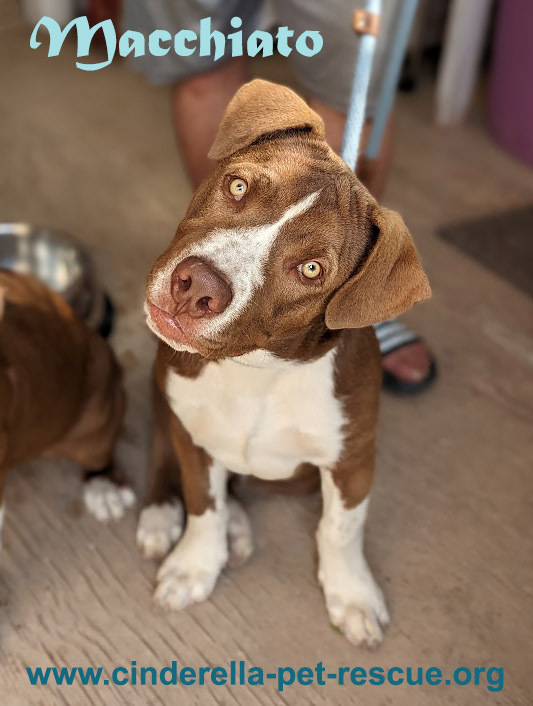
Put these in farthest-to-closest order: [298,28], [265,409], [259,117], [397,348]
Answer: [397,348]
[298,28]
[265,409]
[259,117]

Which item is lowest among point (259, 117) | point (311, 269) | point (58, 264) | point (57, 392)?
point (58, 264)

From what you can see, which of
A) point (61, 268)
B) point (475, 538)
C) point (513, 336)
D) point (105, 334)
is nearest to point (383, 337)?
point (513, 336)

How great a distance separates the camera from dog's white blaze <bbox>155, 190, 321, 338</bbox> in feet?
4.26

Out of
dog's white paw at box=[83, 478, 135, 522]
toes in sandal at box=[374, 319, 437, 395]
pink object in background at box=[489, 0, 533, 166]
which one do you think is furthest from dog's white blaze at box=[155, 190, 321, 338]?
pink object in background at box=[489, 0, 533, 166]

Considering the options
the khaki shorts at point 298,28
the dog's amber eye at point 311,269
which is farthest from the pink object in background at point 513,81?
the dog's amber eye at point 311,269

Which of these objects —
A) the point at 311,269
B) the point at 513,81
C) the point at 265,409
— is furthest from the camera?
the point at 513,81

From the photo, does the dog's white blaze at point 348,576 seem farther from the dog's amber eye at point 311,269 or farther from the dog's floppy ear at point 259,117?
the dog's floppy ear at point 259,117

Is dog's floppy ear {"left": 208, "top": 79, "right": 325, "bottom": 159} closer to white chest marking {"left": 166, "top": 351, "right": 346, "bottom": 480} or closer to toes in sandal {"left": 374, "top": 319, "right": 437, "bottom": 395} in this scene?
white chest marking {"left": 166, "top": 351, "right": 346, "bottom": 480}

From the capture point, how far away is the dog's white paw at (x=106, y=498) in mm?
2125

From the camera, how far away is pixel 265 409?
1.65 meters

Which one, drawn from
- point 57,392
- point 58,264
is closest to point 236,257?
point 57,392

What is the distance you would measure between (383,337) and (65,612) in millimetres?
1189

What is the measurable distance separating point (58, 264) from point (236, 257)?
1.55 m

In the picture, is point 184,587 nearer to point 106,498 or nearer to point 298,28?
point 106,498
